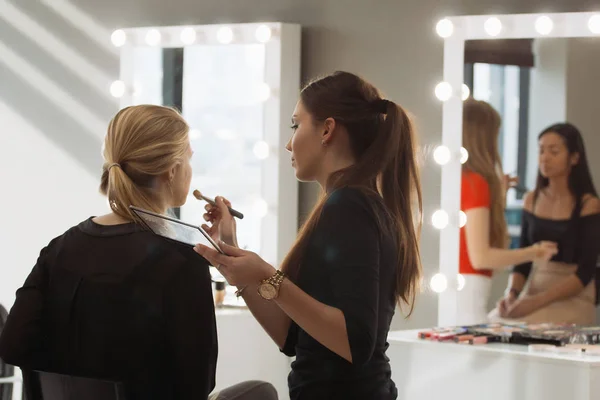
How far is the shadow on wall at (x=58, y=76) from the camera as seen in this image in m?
2.78

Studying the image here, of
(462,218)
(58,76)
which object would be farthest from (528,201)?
(58,76)

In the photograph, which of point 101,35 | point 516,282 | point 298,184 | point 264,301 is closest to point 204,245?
point 264,301

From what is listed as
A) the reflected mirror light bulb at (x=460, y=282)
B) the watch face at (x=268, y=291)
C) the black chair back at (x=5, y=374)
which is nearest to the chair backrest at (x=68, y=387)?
the watch face at (x=268, y=291)

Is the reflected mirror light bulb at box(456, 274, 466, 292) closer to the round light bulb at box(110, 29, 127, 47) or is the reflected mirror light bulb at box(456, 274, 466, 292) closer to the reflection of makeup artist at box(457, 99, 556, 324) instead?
the reflection of makeup artist at box(457, 99, 556, 324)

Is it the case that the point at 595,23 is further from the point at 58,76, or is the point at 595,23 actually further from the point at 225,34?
the point at 58,76

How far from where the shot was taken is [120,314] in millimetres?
1269

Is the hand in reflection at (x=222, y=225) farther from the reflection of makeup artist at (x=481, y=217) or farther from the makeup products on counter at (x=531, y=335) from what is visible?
the reflection of makeup artist at (x=481, y=217)

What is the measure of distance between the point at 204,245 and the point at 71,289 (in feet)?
0.75

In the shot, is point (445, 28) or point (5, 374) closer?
point (5, 374)

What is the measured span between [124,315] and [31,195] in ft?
Answer: 5.64

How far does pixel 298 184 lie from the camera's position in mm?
2479

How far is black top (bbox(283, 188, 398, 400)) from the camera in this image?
3.78 ft

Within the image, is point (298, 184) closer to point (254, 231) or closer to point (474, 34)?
point (254, 231)

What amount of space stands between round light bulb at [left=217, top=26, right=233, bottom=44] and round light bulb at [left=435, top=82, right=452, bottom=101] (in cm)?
59
